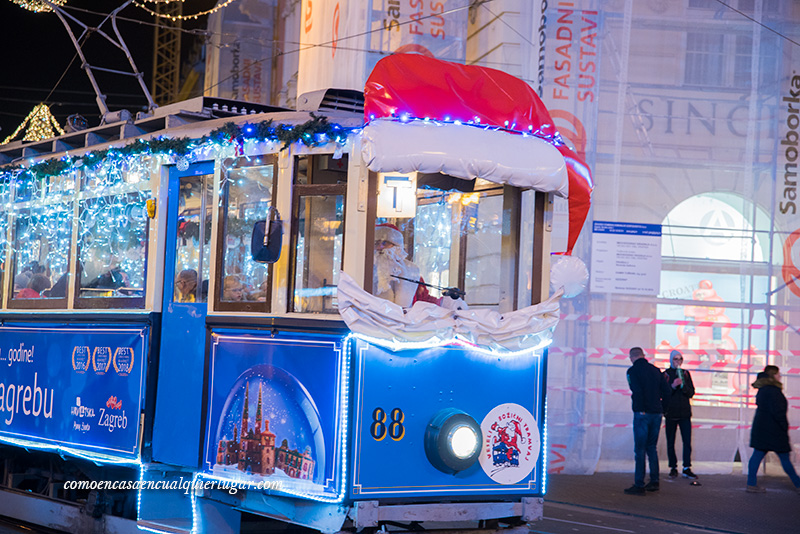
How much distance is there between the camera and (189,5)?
26.7 metres

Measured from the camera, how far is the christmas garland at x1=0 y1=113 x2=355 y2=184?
6.19 metres

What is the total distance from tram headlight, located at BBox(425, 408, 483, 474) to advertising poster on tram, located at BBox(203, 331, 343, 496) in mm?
613

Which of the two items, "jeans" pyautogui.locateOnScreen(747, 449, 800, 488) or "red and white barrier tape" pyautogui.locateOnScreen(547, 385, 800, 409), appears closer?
"jeans" pyautogui.locateOnScreen(747, 449, 800, 488)

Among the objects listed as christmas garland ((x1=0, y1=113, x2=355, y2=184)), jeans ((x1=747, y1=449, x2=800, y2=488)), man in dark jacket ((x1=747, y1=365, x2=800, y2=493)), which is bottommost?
jeans ((x1=747, y1=449, x2=800, y2=488))

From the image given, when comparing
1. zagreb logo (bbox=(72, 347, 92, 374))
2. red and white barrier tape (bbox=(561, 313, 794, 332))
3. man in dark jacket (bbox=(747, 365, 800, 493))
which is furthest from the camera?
red and white barrier tape (bbox=(561, 313, 794, 332))

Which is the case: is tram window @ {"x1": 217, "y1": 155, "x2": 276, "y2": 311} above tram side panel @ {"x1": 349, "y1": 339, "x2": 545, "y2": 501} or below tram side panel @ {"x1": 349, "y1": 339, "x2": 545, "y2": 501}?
above

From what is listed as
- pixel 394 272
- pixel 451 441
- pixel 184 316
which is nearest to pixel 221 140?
pixel 184 316

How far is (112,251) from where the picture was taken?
25.1 feet

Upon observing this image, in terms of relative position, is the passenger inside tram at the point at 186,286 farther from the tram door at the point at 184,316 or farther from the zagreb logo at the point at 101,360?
the zagreb logo at the point at 101,360

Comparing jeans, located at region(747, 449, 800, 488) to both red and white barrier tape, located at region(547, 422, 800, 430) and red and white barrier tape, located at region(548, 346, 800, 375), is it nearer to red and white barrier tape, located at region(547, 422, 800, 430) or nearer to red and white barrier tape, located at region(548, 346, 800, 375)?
red and white barrier tape, located at region(547, 422, 800, 430)

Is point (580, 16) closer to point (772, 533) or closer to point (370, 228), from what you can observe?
point (772, 533)

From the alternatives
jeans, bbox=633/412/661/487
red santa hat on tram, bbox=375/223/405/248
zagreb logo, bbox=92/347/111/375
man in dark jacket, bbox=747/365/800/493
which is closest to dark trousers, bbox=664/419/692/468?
jeans, bbox=633/412/661/487

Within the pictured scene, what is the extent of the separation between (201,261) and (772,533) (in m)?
5.74

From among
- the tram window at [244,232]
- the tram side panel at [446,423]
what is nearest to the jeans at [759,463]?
the tram side panel at [446,423]
